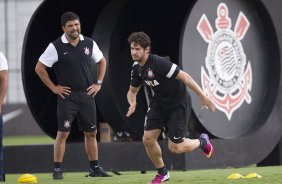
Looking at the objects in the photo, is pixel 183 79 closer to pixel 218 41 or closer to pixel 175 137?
pixel 175 137

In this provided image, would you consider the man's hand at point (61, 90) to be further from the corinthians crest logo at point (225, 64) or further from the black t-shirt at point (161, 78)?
the corinthians crest logo at point (225, 64)

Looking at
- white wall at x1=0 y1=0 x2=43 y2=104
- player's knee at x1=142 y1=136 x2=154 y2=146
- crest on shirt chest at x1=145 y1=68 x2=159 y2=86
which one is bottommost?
player's knee at x1=142 y1=136 x2=154 y2=146

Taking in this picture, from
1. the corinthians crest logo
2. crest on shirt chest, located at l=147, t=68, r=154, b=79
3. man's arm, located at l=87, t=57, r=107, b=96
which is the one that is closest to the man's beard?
man's arm, located at l=87, t=57, r=107, b=96

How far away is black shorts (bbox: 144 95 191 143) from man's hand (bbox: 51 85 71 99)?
147 cm

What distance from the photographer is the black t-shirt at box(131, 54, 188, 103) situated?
12734 mm

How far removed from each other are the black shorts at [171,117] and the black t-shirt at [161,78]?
7 centimetres

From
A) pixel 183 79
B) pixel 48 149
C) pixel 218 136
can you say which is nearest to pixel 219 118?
pixel 218 136

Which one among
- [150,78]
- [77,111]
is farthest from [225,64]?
[150,78]

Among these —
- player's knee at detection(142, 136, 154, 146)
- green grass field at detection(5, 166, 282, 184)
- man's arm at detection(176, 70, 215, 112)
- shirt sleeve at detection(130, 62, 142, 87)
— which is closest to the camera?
man's arm at detection(176, 70, 215, 112)

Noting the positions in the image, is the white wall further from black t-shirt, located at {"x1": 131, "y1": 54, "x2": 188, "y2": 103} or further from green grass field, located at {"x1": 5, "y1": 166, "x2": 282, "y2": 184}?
black t-shirt, located at {"x1": 131, "y1": 54, "x2": 188, "y2": 103}

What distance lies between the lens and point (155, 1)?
17.6m

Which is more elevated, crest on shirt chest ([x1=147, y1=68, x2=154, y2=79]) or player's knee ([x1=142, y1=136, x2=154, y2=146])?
crest on shirt chest ([x1=147, y1=68, x2=154, y2=79])

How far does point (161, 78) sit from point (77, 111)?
1.79 m

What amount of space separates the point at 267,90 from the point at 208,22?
6.20 ft
